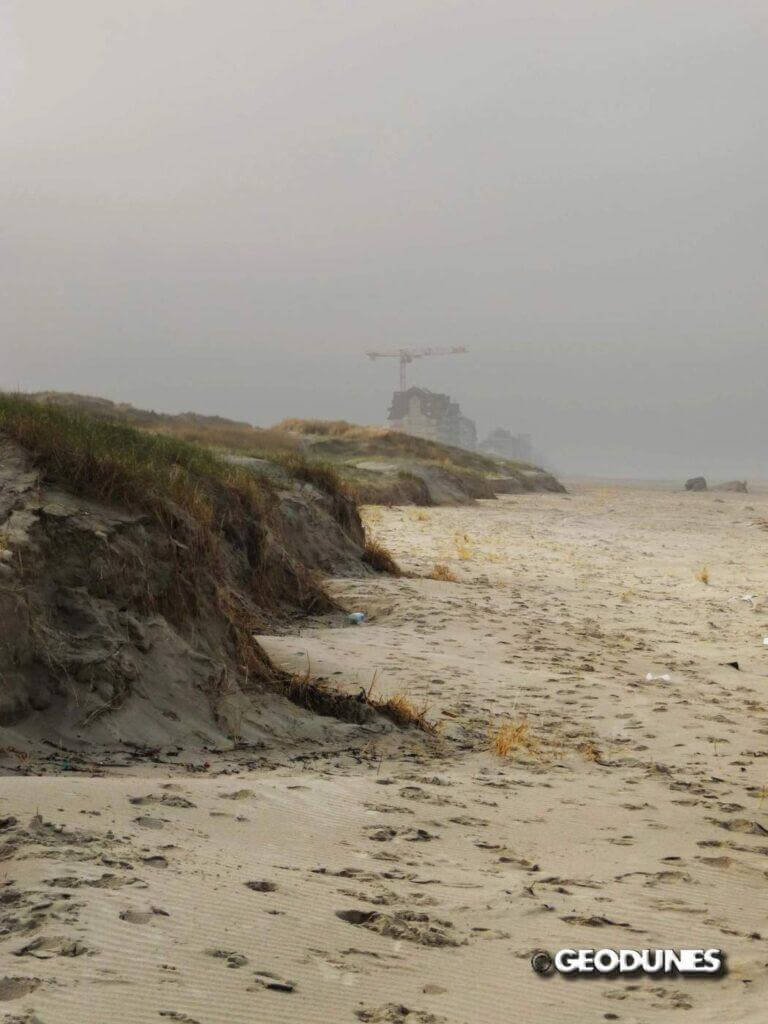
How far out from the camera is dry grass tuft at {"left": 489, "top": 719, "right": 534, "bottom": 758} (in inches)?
219

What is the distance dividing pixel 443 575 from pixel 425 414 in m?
116

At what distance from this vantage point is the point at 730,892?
3592 mm

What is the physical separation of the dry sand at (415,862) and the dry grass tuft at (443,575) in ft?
14.8

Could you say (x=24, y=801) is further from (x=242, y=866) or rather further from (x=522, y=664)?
(x=522, y=664)

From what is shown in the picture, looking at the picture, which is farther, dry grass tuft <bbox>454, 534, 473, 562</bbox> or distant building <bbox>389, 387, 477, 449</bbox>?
distant building <bbox>389, 387, 477, 449</bbox>

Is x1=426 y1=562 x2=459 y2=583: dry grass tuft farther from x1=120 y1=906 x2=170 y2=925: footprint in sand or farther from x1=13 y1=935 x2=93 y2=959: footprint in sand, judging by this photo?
x1=13 y1=935 x2=93 y2=959: footprint in sand

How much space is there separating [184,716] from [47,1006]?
3.19 meters

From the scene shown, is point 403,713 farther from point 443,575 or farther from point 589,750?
point 443,575

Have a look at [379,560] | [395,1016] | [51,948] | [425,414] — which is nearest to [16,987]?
[51,948]

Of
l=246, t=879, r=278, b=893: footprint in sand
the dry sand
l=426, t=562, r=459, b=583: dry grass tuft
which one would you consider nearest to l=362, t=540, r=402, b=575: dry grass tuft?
l=426, t=562, r=459, b=583: dry grass tuft

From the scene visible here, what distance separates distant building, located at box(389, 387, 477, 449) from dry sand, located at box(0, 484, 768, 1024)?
111739 mm

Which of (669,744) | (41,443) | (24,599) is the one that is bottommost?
(669,744)

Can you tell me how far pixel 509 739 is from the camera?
18.6 ft

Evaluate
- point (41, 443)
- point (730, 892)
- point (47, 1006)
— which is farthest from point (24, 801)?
point (41, 443)
